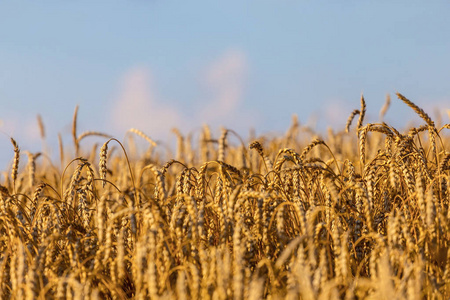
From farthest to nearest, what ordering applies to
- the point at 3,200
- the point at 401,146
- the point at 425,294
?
1. the point at 401,146
2. the point at 3,200
3. the point at 425,294

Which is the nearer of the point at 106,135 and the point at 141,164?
the point at 106,135

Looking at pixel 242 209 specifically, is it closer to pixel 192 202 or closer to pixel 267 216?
pixel 267 216

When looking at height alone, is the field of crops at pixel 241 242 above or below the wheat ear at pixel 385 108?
below

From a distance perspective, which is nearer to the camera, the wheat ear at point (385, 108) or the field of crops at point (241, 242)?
the field of crops at point (241, 242)

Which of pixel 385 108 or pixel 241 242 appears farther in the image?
pixel 385 108

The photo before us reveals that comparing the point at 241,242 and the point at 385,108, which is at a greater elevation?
the point at 385,108

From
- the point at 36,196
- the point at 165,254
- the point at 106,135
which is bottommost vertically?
the point at 165,254


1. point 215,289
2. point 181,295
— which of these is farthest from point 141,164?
point 181,295

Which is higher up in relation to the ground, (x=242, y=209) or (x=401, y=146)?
(x=401, y=146)

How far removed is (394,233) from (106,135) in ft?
11.1

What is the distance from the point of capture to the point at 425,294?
2.30m

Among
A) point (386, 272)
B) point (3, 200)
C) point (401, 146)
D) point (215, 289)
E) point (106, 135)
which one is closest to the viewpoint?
point (386, 272)

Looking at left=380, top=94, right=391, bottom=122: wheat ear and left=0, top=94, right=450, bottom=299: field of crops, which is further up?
left=380, top=94, right=391, bottom=122: wheat ear

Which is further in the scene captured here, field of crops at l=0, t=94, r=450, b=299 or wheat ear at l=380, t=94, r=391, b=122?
wheat ear at l=380, t=94, r=391, b=122
